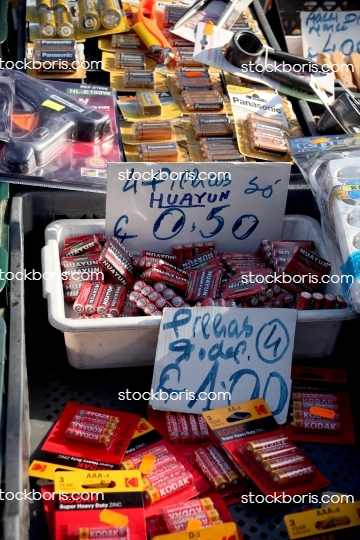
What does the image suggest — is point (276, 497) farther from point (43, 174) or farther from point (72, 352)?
point (43, 174)

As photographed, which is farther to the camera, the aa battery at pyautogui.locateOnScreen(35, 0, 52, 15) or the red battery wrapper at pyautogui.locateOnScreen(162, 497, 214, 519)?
the aa battery at pyautogui.locateOnScreen(35, 0, 52, 15)

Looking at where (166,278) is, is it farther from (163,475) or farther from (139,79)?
(139,79)

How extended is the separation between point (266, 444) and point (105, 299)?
63 cm

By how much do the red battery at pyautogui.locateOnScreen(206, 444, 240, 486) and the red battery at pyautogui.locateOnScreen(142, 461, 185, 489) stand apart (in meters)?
0.09

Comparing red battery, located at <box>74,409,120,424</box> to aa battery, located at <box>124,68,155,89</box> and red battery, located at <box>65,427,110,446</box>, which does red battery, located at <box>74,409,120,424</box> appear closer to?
red battery, located at <box>65,427,110,446</box>

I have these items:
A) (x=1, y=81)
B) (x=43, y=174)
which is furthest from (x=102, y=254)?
(x=1, y=81)

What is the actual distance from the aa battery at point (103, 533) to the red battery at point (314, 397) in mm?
663

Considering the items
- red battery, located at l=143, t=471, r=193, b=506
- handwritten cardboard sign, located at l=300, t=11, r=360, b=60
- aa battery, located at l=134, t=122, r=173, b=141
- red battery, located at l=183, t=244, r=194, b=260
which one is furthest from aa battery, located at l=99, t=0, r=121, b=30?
red battery, located at l=143, t=471, r=193, b=506

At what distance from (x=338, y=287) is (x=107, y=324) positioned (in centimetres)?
73

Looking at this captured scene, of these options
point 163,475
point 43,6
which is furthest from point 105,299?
point 43,6

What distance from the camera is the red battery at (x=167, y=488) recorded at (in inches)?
66.5

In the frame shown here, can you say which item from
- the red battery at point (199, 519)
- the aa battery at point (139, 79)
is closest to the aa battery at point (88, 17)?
the aa battery at point (139, 79)

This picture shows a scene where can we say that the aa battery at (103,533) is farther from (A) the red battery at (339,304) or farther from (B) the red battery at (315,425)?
(A) the red battery at (339,304)

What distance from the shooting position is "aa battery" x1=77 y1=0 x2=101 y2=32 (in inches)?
127
